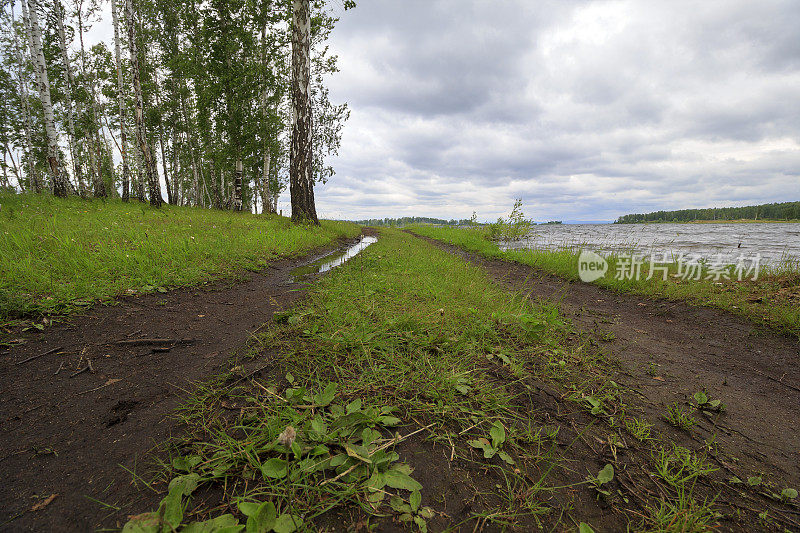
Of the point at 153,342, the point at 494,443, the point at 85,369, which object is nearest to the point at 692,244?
the point at 494,443

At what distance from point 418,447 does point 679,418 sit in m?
1.96

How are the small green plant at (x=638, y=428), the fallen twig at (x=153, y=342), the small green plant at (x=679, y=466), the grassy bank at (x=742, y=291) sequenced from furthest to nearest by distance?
the grassy bank at (x=742, y=291) < the fallen twig at (x=153, y=342) < the small green plant at (x=638, y=428) < the small green plant at (x=679, y=466)

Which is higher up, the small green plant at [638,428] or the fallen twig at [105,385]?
the fallen twig at [105,385]

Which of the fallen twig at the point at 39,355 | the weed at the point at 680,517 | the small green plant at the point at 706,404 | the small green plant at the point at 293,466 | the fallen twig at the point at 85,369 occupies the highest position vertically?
the fallen twig at the point at 39,355

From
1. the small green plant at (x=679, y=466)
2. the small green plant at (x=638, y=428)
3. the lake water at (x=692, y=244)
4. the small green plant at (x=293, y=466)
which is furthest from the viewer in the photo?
the lake water at (x=692, y=244)

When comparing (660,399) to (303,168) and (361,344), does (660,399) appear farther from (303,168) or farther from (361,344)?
(303,168)

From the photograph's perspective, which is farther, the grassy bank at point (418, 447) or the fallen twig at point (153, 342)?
the fallen twig at point (153, 342)

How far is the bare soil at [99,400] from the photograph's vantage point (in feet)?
4.00

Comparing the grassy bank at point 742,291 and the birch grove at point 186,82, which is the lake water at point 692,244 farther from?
the birch grove at point 186,82

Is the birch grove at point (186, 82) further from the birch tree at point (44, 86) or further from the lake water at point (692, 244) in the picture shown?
the lake water at point (692, 244)

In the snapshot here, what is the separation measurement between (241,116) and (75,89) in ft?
48.4

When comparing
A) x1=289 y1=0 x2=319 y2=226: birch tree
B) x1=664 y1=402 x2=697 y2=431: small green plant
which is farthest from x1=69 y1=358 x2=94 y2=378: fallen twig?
x1=289 y1=0 x2=319 y2=226: birch tree

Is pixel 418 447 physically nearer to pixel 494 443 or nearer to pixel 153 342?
pixel 494 443

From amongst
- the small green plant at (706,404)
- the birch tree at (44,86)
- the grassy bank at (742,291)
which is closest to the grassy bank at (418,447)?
the small green plant at (706,404)
